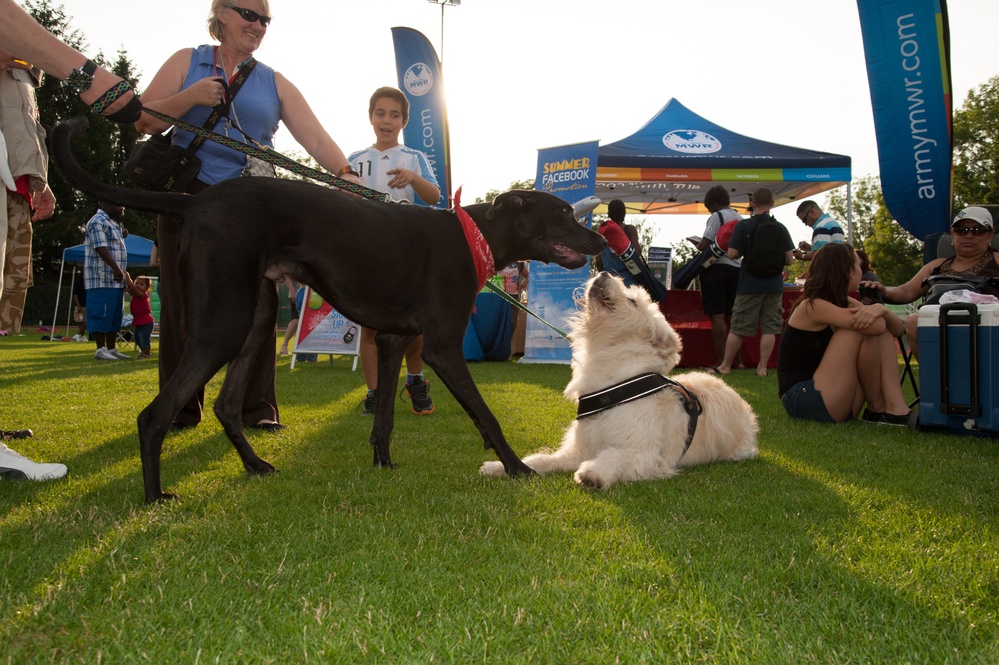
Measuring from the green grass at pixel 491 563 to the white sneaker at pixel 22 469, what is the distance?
0.09m

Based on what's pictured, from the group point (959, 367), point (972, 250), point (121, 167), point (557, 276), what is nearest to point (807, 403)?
point (959, 367)

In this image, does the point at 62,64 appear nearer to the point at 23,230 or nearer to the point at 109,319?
the point at 23,230

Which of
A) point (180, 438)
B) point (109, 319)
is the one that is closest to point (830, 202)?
point (109, 319)

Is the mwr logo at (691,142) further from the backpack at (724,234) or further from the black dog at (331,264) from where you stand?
the black dog at (331,264)

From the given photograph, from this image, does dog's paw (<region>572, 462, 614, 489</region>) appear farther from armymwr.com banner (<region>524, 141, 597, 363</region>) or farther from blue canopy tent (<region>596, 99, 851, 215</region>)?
blue canopy tent (<region>596, 99, 851, 215</region>)

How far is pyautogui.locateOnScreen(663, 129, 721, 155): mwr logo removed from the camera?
15430 mm

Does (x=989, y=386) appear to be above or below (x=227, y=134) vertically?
below

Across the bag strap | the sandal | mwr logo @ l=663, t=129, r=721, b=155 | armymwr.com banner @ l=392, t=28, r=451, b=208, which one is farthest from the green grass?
mwr logo @ l=663, t=129, r=721, b=155

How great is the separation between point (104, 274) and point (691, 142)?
12267mm

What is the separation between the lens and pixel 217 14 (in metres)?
3.92

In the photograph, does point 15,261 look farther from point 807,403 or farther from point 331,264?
point 807,403

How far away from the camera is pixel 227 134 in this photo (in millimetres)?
3963

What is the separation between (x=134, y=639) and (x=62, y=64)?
2.41 m

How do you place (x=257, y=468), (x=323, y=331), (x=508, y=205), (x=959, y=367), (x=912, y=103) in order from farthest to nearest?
(x=323, y=331)
(x=912, y=103)
(x=959, y=367)
(x=508, y=205)
(x=257, y=468)
